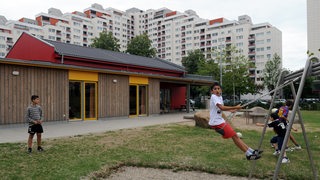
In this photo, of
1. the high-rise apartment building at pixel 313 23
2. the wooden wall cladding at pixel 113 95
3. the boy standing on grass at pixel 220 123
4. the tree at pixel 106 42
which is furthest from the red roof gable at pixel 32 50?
the high-rise apartment building at pixel 313 23

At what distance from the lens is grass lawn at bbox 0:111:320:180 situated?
6.00 meters

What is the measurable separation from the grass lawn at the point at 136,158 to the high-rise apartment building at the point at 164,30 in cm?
8184

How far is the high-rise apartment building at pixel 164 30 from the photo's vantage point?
100m

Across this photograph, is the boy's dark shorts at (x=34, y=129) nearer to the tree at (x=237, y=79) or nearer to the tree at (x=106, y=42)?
the tree at (x=237, y=79)

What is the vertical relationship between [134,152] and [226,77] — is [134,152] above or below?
below

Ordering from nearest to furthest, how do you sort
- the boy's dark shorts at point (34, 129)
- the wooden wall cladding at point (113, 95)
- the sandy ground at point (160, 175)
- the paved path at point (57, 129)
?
1. the sandy ground at point (160, 175)
2. the boy's dark shorts at point (34, 129)
3. the paved path at point (57, 129)
4. the wooden wall cladding at point (113, 95)

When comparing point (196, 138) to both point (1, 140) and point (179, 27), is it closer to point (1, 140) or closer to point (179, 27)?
point (1, 140)

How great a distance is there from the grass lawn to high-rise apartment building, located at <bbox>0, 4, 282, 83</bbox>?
8184 centimetres

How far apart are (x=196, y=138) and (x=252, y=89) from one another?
32.6m

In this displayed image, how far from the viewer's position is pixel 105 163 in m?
6.75

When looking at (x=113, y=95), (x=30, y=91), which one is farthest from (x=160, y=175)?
(x=113, y=95)

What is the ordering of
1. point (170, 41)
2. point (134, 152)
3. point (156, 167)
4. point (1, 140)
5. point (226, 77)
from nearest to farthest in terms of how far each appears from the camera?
point (156, 167) → point (134, 152) → point (1, 140) → point (226, 77) → point (170, 41)

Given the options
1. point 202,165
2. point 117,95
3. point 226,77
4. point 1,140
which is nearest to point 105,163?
point 202,165

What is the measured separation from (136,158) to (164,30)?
125070 mm
